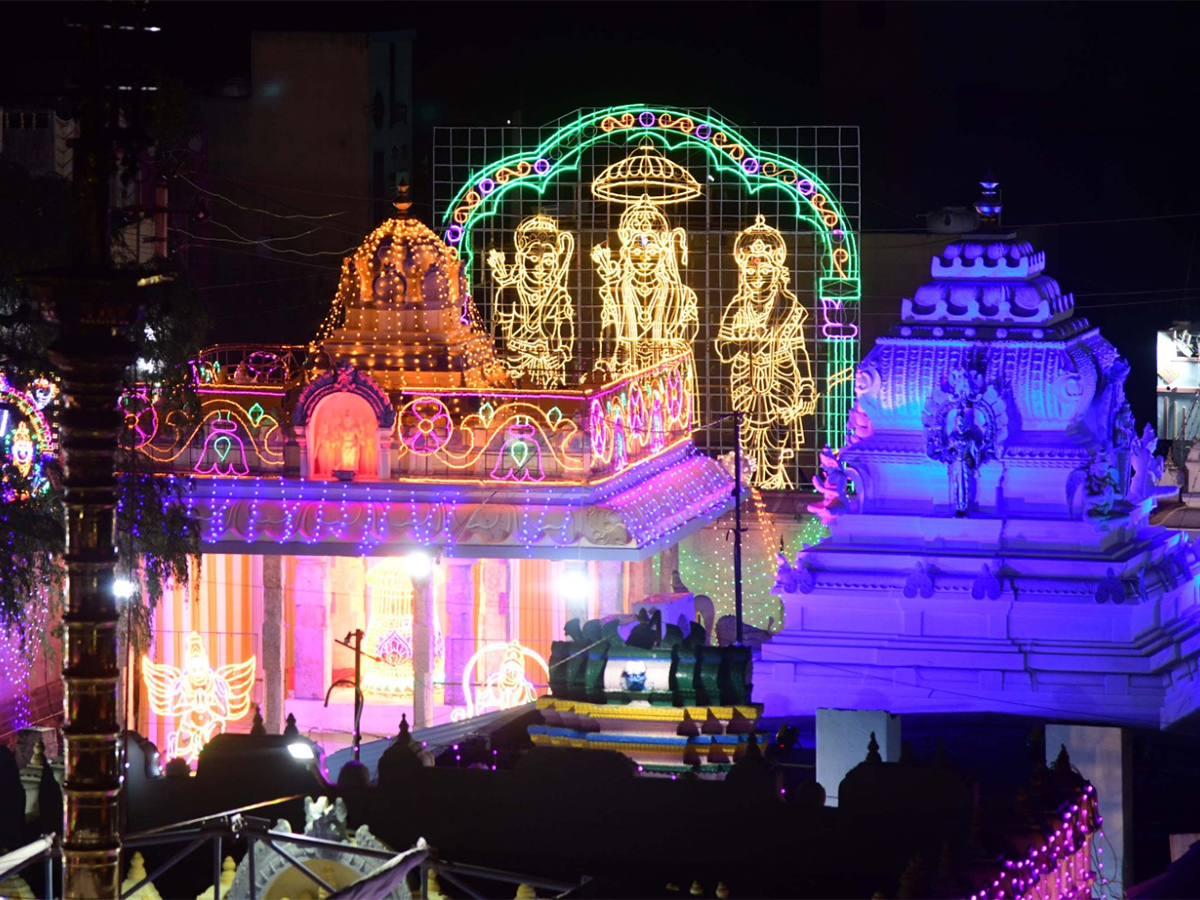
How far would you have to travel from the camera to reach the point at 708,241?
4022 centimetres

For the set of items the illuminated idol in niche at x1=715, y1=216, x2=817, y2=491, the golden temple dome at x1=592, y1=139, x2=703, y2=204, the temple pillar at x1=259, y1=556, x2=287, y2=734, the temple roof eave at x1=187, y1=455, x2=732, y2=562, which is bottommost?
the temple pillar at x1=259, y1=556, x2=287, y2=734

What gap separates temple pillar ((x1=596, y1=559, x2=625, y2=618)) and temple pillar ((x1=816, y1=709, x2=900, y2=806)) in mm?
11551

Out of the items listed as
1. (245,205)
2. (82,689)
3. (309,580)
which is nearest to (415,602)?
(309,580)

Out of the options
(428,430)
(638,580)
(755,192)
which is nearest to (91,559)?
(428,430)

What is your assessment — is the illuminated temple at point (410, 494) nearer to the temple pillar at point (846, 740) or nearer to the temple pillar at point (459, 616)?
the temple pillar at point (459, 616)

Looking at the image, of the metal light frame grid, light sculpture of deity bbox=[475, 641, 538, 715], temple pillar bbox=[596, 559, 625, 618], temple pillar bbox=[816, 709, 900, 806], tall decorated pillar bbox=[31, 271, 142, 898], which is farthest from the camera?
the metal light frame grid

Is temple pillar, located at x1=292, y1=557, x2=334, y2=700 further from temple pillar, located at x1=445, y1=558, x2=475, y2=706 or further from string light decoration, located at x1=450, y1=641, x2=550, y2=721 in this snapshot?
string light decoration, located at x1=450, y1=641, x2=550, y2=721

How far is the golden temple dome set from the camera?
38406 millimetres

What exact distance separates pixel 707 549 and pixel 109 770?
72.9 feet

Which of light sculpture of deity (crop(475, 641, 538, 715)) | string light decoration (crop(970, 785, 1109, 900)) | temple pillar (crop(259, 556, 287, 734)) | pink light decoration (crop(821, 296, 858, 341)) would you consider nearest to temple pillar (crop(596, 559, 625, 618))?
light sculpture of deity (crop(475, 641, 538, 715))

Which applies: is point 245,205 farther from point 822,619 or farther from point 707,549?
point 822,619

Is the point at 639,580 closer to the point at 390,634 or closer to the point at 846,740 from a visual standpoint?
the point at 390,634

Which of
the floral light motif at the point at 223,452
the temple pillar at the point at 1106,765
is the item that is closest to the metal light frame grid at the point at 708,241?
the floral light motif at the point at 223,452

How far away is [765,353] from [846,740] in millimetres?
16195
